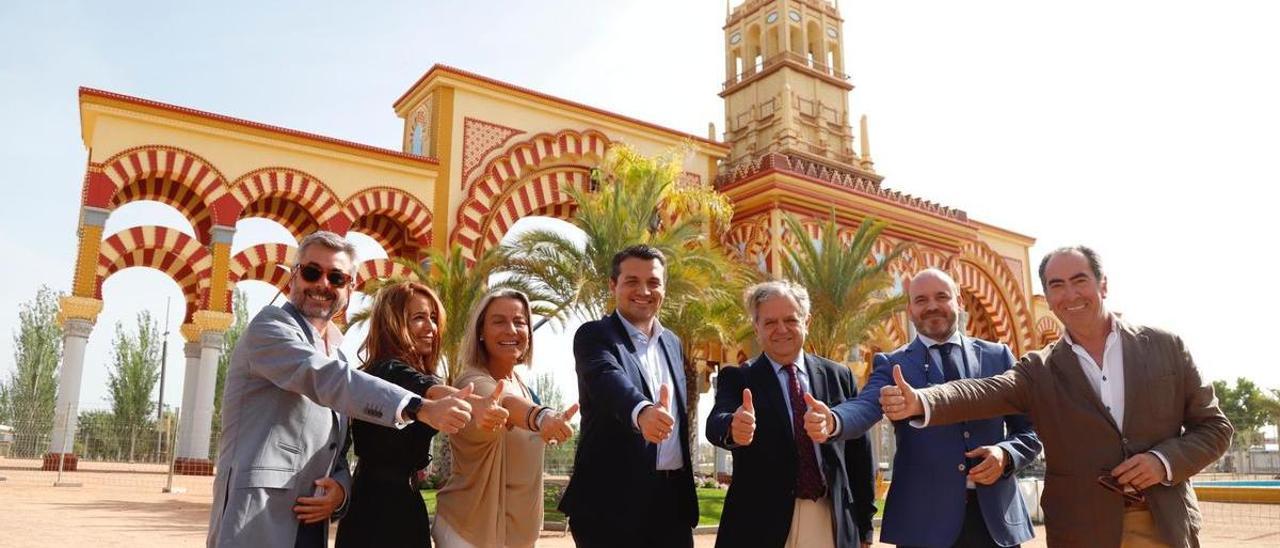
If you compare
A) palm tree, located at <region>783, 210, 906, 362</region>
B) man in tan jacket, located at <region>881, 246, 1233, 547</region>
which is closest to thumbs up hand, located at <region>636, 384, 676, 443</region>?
man in tan jacket, located at <region>881, 246, 1233, 547</region>

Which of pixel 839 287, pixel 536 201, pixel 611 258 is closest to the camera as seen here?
pixel 611 258

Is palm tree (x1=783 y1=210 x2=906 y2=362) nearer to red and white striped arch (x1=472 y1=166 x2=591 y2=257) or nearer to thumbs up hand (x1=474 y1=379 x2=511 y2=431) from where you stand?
red and white striped arch (x1=472 y1=166 x2=591 y2=257)

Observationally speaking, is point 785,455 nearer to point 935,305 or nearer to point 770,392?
point 770,392

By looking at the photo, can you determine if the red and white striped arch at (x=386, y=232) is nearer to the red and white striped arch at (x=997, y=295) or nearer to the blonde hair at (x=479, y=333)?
the blonde hair at (x=479, y=333)

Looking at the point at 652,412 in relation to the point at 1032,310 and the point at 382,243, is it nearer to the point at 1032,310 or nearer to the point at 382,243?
the point at 382,243

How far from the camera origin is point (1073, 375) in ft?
10.0

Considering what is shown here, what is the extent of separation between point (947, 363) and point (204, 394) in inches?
579

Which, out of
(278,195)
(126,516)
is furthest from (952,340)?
(278,195)

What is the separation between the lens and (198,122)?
14430mm

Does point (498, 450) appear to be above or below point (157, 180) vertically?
below

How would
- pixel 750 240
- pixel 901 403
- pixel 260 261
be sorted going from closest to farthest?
1. pixel 901 403
2. pixel 260 261
3. pixel 750 240

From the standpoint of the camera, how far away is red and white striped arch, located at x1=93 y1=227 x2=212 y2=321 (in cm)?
1442

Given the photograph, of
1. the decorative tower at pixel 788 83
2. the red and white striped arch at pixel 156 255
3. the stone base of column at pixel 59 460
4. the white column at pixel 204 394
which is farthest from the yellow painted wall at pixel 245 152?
the decorative tower at pixel 788 83

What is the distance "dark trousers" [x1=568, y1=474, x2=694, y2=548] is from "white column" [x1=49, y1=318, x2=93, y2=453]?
546 inches
